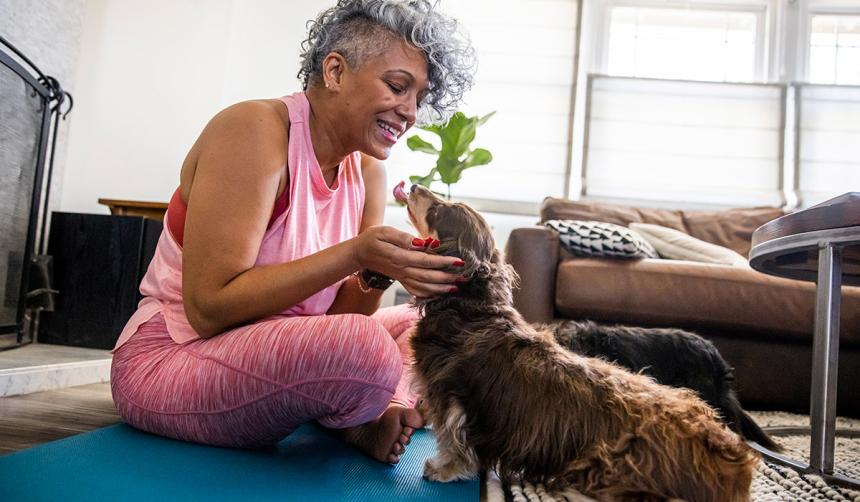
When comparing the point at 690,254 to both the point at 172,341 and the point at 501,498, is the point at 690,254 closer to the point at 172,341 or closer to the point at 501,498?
the point at 501,498

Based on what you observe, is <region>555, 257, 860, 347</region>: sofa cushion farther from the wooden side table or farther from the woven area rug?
the wooden side table

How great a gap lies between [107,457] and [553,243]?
2340mm

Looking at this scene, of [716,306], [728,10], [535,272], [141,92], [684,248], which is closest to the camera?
[716,306]

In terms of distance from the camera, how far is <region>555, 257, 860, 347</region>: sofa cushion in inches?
115

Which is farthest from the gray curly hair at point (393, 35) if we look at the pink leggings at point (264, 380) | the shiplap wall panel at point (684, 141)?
the shiplap wall panel at point (684, 141)

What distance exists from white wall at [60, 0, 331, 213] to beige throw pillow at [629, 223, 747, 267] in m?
3.14

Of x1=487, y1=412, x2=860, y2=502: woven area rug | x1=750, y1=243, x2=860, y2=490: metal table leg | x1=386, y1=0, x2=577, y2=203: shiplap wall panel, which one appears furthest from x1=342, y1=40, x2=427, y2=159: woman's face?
x1=386, y1=0, x2=577, y2=203: shiplap wall panel

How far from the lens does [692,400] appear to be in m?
1.32

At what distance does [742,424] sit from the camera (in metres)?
2.04

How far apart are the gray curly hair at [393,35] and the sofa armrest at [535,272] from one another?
148cm

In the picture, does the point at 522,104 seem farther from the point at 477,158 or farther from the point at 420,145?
the point at 420,145

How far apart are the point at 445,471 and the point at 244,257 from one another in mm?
669

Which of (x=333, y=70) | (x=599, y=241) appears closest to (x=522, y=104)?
(x=599, y=241)

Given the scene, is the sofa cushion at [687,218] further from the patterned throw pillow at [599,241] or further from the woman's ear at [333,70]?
the woman's ear at [333,70]
